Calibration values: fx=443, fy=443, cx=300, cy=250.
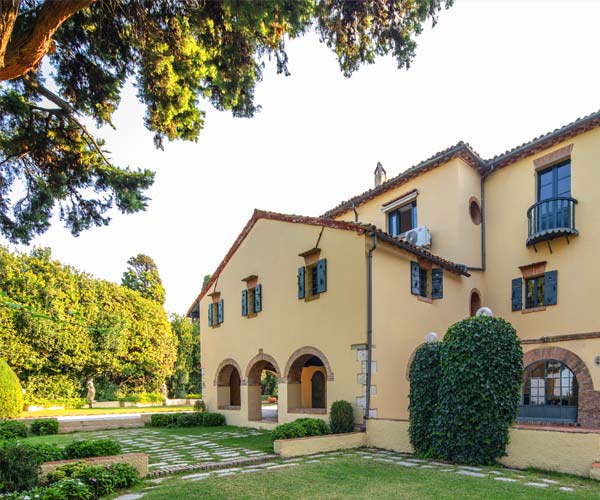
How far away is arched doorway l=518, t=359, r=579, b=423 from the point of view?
1291 cm

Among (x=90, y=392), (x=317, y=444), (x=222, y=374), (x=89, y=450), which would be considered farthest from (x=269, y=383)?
(x=89, y=450)

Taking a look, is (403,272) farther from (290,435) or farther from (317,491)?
(317,491)

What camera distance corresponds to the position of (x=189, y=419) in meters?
18.0

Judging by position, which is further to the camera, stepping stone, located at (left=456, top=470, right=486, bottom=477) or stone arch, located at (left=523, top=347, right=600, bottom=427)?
stone arch, located at (left=523, top=347, right=600, bottom=427)

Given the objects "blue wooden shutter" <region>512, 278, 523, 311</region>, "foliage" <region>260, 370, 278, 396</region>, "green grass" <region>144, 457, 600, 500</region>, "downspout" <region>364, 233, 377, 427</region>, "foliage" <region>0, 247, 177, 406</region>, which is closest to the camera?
"green grass" <region>144, 457, 600, 500</region>

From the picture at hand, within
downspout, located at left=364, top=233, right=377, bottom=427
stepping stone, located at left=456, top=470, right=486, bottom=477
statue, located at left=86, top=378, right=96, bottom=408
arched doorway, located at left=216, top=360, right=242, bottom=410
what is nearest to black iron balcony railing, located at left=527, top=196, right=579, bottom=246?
downspout, located at left=364, top=233, right=377, bottom=427

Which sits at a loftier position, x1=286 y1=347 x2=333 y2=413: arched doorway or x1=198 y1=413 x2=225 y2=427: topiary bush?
x1=286 y1=347 x2=333 y2=413: arched doorway

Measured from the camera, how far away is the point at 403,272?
1326 centimetres

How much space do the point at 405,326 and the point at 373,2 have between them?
861 centimetres

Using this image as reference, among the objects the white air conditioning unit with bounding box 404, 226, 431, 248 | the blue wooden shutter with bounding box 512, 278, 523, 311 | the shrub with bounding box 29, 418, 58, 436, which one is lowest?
the shrub with bounding box 29, 418, 58, 436

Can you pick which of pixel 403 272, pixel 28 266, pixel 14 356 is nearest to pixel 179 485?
pixel 403 272

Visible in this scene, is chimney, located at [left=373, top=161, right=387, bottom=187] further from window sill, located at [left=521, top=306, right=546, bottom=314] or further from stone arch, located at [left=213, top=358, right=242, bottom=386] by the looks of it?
stone arch, located at [left=213, top=358, right=242, bottom=386]

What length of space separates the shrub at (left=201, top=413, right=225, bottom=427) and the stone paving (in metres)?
2.08

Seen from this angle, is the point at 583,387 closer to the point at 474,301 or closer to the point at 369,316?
the point at 474,301
